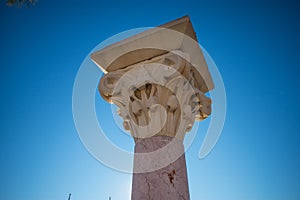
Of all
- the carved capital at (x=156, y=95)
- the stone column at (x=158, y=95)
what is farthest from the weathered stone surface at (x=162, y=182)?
the carved capital at (x=156, y=95)

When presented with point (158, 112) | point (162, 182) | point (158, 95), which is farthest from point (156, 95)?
point (162, 182)

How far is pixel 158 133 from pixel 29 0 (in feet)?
10.2

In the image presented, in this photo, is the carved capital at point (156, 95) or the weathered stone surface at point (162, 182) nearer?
the weathered stone surface at point (162, 182)

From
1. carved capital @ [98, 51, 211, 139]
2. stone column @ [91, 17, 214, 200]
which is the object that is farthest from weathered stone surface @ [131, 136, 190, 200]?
carved capital @ [98, 51, 211, 139]

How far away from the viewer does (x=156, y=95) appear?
3.05m

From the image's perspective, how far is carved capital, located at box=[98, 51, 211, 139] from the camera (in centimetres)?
291

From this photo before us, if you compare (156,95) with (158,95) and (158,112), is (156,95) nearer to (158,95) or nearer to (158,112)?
(158,95)

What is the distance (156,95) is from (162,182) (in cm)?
118

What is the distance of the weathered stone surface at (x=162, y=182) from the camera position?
238 centimetres

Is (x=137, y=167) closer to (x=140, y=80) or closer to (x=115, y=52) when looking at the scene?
(x=140, y=80)

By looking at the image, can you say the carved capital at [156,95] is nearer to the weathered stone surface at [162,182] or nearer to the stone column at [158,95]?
the stone column at [158,95]

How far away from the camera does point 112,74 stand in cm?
343

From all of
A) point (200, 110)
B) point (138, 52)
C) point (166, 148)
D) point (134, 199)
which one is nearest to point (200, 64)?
Answer: point (200, 110)

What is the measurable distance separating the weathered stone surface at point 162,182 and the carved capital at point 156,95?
0.32 metres
